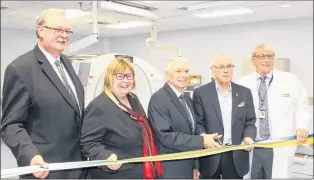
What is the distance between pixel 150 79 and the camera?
2.27 metres

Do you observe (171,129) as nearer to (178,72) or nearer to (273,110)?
(178,72)

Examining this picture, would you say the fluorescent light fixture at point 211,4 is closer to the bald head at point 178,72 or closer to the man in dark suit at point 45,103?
the bald head at point 178,72

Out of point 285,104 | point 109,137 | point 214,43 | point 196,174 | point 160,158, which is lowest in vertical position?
point 196,174

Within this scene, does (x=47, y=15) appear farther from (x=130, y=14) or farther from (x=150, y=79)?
(x=130, y=14)

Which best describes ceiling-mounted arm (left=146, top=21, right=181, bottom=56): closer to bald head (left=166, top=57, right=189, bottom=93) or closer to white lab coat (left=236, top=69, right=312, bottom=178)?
bald head (left=166, top=57, right=189, bottom=93)

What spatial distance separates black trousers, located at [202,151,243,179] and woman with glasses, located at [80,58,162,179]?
39cm

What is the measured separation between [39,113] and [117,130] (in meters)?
0.33

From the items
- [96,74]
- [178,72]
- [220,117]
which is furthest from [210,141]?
[96,74]

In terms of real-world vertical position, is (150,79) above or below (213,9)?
below

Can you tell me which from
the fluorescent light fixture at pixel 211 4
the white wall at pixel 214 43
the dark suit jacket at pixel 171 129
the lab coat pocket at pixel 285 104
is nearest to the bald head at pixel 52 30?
the white wall at pixel 214 43

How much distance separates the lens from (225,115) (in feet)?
5.74

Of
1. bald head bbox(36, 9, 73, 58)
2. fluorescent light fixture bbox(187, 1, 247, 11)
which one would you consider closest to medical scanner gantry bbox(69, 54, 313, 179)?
bald head bbox(36, 9, 73, 58)

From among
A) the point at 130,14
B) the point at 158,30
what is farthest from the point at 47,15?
the point at 130,14

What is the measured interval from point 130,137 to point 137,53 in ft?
1.63
